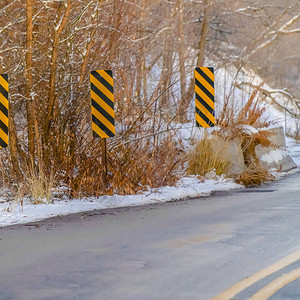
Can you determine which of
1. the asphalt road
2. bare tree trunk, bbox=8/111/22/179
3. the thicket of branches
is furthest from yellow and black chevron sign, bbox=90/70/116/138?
the asphalt road

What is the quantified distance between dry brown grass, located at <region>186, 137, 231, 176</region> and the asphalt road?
3.92 meters

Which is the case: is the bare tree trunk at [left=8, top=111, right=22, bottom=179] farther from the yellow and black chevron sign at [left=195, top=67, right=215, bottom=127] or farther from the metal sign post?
the yellow and black chevron sign at [left=195, top=67, right=215, bottom=127]

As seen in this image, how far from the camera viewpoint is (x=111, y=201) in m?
12.2

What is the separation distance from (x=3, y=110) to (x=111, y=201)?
210 cm

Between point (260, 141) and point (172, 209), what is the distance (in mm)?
6333

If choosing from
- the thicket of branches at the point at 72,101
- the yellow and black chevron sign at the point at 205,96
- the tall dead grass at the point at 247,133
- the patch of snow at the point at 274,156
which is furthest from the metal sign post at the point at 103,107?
the patch of snow at the point at 274,156

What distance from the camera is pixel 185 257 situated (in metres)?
7.65

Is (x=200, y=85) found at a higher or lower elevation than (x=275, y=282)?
higher

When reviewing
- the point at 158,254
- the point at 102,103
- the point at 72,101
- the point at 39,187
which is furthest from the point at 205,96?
the point at 158,254

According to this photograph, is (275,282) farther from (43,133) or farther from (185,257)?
(43,133)

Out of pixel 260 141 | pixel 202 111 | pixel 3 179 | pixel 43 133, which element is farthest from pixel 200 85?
pixel 3 179

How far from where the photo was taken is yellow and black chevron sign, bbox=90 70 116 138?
1259cm

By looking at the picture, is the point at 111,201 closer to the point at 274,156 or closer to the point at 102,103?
the point at 102,103

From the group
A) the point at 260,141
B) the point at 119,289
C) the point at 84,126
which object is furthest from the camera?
the point at 260,141
